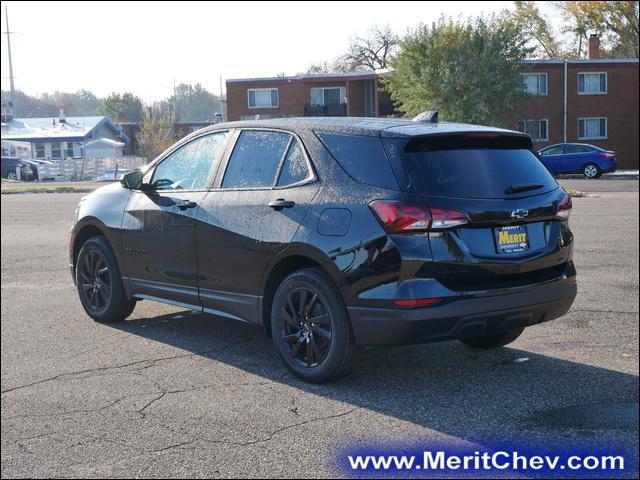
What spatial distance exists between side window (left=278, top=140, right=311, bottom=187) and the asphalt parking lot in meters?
1.29

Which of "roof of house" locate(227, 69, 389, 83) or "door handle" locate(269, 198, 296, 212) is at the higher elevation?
"roof of house" locate(227, 69, 389, 83)

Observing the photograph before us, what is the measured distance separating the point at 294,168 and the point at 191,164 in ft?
3.66

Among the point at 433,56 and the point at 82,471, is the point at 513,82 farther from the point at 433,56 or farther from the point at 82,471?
the point at 82,471

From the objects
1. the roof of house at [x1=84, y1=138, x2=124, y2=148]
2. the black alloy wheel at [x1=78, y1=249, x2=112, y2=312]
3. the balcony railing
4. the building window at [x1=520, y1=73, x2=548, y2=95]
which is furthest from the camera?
the roof of house at [x1=84, y1=138, x2=124, y2=148]

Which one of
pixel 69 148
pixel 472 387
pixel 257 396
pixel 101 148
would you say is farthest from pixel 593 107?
pixel 257 396

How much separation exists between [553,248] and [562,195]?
14.1 inches

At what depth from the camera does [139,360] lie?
5.89 metres

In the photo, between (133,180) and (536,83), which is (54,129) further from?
(133,180)

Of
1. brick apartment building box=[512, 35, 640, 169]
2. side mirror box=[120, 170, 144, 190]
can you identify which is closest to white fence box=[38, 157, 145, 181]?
brick apartment building box=[512, 35, 640, 169]

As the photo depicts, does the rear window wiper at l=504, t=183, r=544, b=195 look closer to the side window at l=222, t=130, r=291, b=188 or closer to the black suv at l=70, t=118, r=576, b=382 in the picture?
the black suv at l=70, t=118, r=576, b=382

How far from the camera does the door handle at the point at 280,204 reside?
197 inches

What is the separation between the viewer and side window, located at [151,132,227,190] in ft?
18.9

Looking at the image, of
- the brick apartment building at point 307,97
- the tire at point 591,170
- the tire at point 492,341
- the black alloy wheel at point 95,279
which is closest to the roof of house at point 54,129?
the brick apartment building at point 307,97

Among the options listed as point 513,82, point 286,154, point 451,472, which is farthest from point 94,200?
point 513,82
